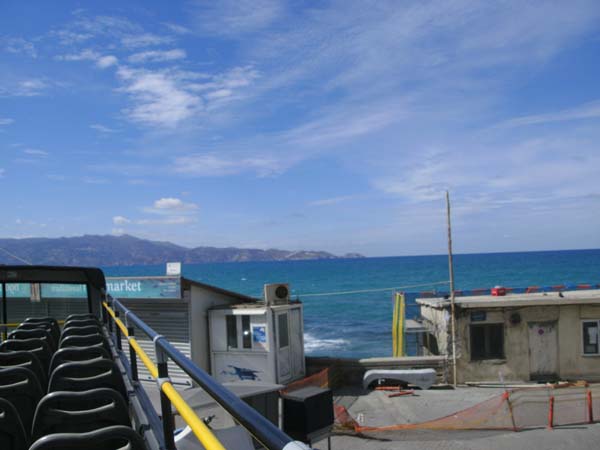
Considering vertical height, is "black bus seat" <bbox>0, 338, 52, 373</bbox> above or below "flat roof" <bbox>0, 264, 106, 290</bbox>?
below

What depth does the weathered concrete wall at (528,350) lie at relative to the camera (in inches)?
780

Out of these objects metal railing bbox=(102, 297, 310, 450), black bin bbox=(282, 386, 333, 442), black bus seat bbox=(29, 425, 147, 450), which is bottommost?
black bin bbox=(282, 386, 333, 442)

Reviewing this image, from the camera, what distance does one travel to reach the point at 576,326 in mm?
19875

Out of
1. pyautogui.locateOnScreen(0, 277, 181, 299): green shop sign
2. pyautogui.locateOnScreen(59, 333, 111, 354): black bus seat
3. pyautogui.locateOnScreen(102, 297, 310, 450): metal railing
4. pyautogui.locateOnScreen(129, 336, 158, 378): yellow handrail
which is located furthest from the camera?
pyautogui.locateOnScreen(0, 277, 181, 299): green shop sign

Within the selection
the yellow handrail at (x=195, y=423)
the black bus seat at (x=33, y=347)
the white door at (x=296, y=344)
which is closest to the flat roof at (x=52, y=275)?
the black bus seat at (x=33, y=347)

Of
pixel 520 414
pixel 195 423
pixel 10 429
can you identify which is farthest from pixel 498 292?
pixel 195 423

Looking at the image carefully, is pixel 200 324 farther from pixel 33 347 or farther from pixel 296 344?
pixel 33 347

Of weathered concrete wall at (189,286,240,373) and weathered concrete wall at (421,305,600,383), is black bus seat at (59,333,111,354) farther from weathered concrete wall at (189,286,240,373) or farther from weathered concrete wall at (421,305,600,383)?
weathered concrete wall at (421,305,600,383)

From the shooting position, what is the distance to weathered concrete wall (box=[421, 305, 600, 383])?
780 inches

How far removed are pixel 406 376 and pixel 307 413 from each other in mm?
10243

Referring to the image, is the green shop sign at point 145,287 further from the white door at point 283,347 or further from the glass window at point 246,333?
the white door at point 283,347

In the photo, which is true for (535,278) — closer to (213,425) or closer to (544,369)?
(544,369)

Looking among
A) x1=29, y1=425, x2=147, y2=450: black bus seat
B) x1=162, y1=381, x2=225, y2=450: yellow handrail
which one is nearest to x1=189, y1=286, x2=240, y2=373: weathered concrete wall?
x1=162, y1=381, x2=225, y2=450: yellow handrail

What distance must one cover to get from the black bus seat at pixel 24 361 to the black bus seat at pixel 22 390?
0.56 metres
